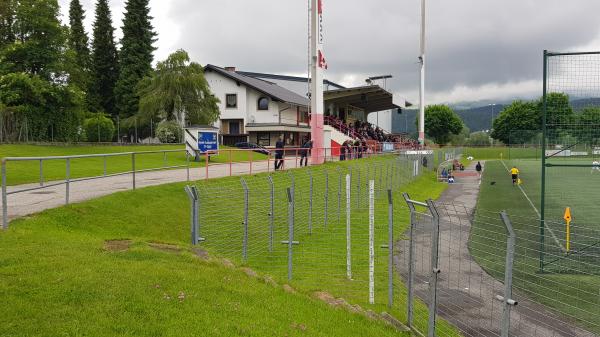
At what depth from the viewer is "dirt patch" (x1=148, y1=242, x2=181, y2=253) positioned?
26.8 ft

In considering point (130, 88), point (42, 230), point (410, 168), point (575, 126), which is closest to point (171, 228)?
point (42, 230)

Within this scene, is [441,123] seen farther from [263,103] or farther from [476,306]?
[476,306]

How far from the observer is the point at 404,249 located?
13.0 metres

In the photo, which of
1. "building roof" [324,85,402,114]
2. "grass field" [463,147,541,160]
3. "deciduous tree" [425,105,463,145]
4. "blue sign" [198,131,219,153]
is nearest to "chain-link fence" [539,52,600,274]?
"blue sign" [198,131,219,153]

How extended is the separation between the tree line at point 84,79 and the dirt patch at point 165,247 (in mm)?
24263

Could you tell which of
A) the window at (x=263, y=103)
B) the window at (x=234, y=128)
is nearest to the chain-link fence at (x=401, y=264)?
the window at (x=263, y=103)

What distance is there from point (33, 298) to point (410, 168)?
88.1ft

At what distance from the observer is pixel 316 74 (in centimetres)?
2548

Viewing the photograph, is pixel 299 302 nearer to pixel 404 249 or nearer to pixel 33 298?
pixel 33 298

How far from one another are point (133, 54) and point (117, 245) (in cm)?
5014

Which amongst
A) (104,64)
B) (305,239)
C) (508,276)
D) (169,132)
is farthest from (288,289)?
(104,64)

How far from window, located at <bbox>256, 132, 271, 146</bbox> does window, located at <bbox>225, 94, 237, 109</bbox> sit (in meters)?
3.62

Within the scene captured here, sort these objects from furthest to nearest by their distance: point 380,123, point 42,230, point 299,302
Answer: point 380,123
point 42,230
point 299,302

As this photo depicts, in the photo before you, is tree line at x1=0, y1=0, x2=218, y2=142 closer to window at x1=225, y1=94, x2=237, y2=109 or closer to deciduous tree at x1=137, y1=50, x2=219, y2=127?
deciduous tree at x1=137, y1=50, x2=219, y2=127
